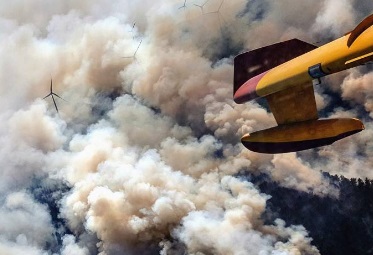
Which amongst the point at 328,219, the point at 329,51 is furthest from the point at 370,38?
the point at 328,219

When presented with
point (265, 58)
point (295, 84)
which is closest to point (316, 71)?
point (295, 84)

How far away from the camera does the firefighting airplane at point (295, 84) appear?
12.5 meters

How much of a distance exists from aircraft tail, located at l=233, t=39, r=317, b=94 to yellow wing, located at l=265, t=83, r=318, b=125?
1787 mm

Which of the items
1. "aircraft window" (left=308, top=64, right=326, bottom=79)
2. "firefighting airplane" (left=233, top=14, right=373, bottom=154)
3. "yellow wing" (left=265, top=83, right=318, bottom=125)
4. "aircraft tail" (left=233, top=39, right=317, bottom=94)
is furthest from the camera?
"aircraft tail" (left=233, top=39, right=317, bottom=94)

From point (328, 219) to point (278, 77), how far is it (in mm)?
69212

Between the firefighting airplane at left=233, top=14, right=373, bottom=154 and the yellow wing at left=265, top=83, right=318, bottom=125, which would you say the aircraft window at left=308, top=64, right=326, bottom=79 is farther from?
the yellow wing at left=265, top=83, right=318, bottom=125

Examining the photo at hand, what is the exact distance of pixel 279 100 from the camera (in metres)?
17.0

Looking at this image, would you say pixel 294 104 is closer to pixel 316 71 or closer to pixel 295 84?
pixel 295 84

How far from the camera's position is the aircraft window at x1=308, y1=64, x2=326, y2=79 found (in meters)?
13.1

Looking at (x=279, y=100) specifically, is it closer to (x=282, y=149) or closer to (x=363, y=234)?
(x=282, y=149)

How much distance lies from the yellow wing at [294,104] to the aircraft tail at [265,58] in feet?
5.86

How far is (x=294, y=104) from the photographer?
16.5 m

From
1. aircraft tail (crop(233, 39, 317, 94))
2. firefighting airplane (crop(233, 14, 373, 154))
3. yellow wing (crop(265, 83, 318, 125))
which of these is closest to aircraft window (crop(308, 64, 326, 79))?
firefighting airplane (crop(233, 14, 373, 154))

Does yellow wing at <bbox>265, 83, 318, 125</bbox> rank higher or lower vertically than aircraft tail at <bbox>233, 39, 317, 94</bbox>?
lower
